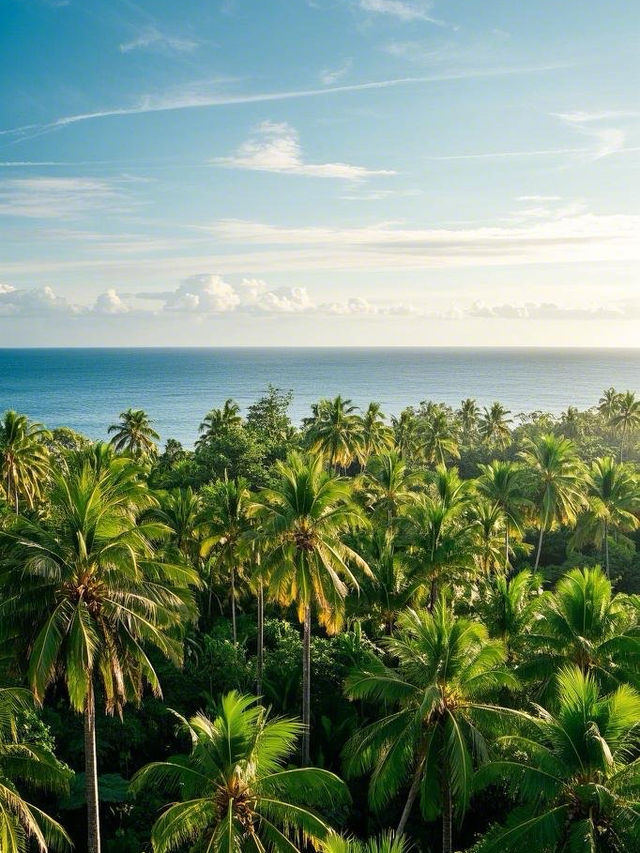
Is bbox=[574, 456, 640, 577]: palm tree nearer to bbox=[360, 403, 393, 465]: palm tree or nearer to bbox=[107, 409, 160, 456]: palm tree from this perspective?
bbox=[360, 403, 393, 465]: palm tree

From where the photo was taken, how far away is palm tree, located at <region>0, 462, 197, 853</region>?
50.5 ft

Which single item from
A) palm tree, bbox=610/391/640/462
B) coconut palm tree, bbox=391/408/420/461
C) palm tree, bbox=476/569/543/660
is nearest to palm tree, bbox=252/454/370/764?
palm tree, bbox=476/569/543/660

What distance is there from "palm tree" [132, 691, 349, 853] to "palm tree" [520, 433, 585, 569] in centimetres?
2841

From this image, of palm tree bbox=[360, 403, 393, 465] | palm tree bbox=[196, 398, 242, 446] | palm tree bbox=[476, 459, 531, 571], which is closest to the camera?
palm tree bbox=[476, 459, 531, 571]

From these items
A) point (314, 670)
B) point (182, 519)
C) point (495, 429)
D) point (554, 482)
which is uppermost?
point (495, 429)

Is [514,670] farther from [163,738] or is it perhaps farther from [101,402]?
[101,402]

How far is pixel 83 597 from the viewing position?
53.2 ft

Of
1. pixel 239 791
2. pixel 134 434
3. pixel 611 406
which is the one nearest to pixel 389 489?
pixel 239 791

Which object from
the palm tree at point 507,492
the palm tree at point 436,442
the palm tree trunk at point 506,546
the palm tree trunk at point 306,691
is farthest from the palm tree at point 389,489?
the palm tree at point 436,442

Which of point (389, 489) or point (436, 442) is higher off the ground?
point (436, 442)

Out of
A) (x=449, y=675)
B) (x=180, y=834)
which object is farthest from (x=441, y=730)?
(x=180, y=834)

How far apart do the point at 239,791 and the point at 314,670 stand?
642 inches

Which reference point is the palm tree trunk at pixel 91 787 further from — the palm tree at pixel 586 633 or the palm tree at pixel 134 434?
the palm tree at pixel 134 434

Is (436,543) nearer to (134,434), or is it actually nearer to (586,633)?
(586,633)
